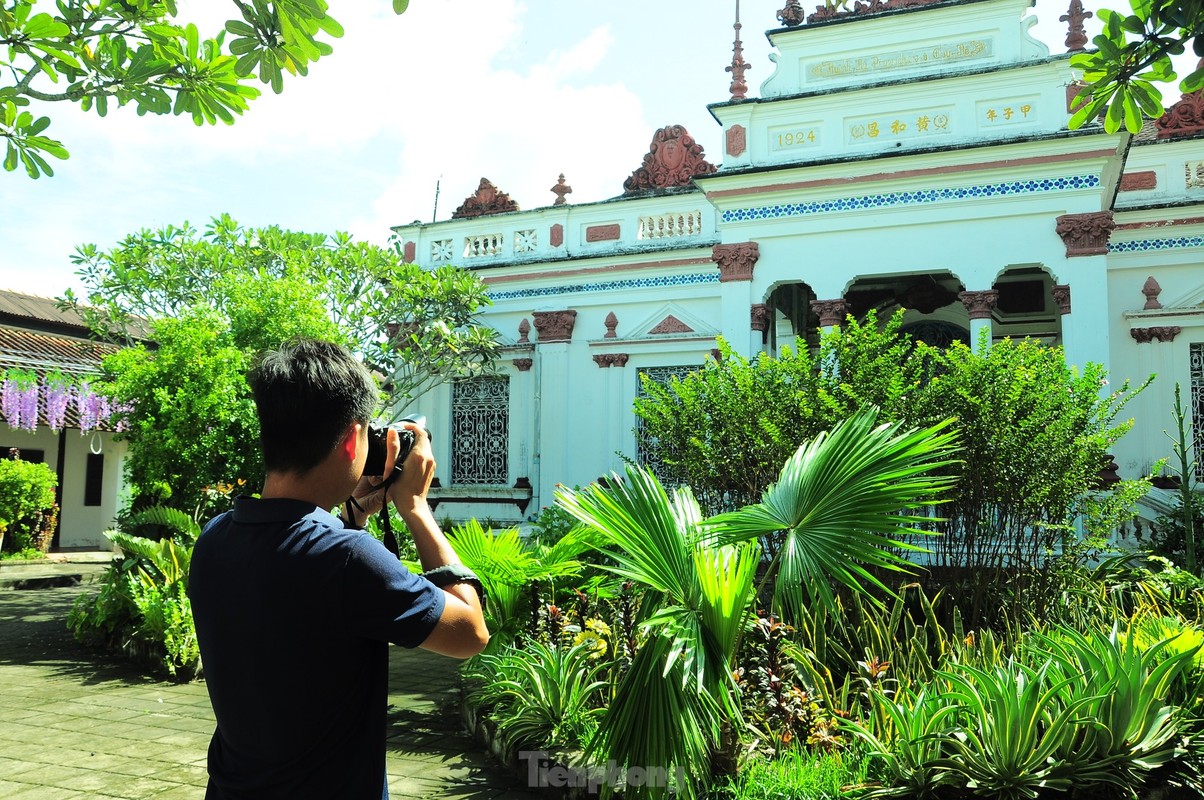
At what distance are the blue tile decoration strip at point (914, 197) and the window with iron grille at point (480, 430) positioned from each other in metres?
4.72

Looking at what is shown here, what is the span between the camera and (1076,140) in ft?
32.9

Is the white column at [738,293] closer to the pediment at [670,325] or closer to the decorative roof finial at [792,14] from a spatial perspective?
the pediment at [670,325]

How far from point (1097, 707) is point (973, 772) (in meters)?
0.60

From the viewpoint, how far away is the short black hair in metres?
1.77

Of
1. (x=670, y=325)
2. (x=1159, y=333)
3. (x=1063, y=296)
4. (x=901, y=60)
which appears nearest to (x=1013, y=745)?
(x=1063, y=296)

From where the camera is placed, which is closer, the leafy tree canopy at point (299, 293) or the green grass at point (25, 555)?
the leafy tree canopy at point (299, 293)

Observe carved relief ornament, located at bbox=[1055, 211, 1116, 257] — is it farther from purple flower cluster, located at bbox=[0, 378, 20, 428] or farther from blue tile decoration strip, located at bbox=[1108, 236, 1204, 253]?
purple flower cluster, located at bbox=[0, 378, 20, 428]

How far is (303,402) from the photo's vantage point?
1771 millimetres

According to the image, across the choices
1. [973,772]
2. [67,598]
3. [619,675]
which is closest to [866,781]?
[973,772]

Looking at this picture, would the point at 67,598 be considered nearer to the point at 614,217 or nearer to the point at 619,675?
the point at 614,217

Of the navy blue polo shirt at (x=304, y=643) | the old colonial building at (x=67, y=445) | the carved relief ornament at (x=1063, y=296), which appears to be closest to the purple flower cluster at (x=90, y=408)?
the old colonial building at (x=67, y=445)

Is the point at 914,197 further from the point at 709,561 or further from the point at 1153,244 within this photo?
the point at 709,561

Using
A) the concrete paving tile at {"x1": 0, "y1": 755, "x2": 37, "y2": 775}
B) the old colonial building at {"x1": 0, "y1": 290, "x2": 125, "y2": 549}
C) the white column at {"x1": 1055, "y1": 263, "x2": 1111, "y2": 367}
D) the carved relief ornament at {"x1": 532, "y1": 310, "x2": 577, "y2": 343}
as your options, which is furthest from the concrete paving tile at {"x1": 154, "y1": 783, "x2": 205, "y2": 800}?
the old colonial building at {"x1": 0, "y1": 290, "x2": 125, "y2": 549}

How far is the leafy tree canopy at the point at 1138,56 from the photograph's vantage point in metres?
3.28
